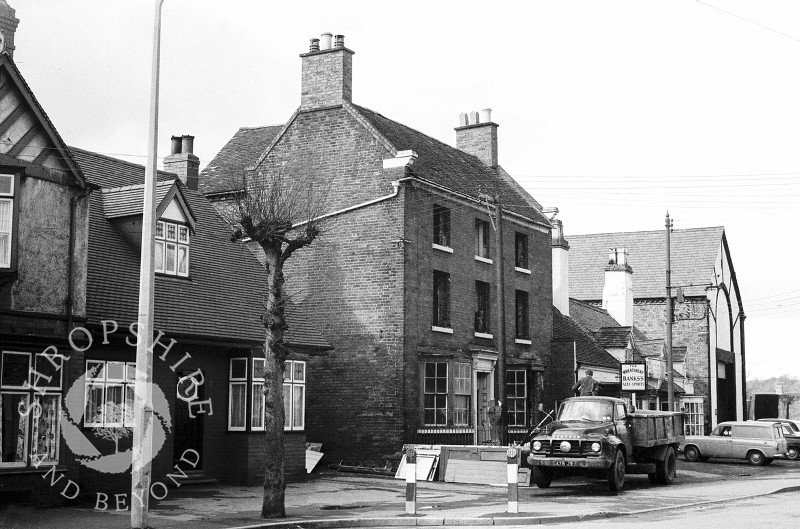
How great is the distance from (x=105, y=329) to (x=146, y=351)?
4.69 meters

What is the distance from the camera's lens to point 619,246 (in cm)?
5197

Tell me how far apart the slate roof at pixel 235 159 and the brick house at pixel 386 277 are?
10 cm

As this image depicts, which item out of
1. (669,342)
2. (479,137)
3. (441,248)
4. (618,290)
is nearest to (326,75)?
(441,248)

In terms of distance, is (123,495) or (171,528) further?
(123,495)

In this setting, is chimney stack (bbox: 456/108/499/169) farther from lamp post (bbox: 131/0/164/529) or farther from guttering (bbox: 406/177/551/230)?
lamp post (bbox: 131/0/164/529)

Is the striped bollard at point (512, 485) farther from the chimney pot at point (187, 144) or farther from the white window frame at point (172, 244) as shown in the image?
the chimney pot at point (187, 144)

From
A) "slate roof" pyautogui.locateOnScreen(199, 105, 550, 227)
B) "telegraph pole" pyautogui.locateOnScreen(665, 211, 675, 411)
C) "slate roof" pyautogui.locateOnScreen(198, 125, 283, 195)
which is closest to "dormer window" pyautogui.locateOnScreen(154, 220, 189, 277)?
"slate roof" pyautogui.locateOnScreen(198, 125, 283, 195)

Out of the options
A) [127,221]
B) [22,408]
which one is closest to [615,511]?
[22,408]

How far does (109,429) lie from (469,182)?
1605cm

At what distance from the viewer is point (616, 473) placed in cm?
2209

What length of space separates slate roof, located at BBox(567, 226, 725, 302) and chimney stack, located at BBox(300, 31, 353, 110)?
75.4 ft

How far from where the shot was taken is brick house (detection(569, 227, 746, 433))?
46344mm

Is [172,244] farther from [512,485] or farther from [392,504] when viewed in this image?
[512,485]

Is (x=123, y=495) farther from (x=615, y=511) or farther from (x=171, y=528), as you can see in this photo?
(x=615, y=511)
